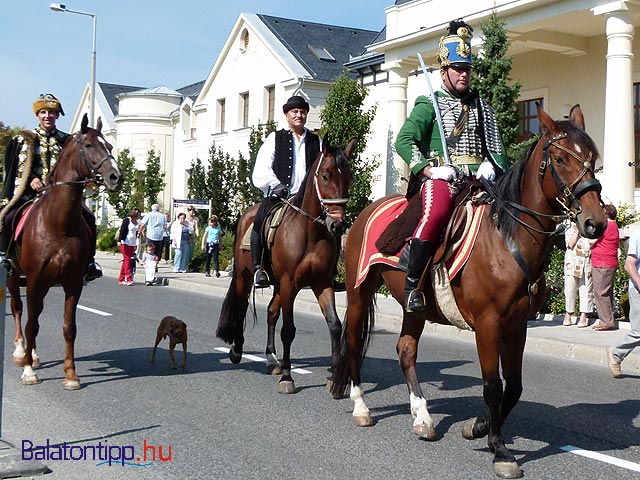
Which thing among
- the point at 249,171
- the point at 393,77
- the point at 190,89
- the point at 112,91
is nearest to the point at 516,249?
the point at 393,77

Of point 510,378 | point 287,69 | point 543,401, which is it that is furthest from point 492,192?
point 287,69

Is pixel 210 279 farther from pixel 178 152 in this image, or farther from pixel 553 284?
pixel 178 152

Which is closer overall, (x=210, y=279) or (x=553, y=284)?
(x=553, y=284)

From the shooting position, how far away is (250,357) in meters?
10.5

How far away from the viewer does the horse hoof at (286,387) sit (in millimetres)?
8141

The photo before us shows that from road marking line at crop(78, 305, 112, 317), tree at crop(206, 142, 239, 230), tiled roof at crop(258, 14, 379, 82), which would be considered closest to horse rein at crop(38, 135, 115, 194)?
road marking line at crop(78, 305, 112, 317)

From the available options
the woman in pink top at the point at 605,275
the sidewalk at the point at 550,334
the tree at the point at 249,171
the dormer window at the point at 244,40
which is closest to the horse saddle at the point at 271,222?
the sidewalk at the point at 550,334

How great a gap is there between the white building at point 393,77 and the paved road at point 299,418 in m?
11.0

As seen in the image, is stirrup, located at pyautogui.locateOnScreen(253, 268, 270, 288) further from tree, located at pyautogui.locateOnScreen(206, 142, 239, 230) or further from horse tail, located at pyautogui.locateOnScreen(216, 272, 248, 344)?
tree, located at pyautogui.locateOnScreen(206, 142, 239, 230)

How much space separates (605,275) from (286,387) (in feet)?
23.5

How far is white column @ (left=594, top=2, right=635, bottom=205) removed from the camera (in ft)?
62.4

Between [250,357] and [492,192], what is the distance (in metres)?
5.36

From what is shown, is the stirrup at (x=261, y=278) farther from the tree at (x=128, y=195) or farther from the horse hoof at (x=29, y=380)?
the tree at (x=128, y=195)

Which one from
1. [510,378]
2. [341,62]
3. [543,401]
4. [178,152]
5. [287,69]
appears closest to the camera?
[510,378]
